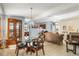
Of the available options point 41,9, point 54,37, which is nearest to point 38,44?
point 54,37

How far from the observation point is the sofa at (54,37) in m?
2.58

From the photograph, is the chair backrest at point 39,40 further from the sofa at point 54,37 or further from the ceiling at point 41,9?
the ceiling at point 41,9

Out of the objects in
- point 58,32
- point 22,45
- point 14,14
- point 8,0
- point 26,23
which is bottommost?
point 22,45

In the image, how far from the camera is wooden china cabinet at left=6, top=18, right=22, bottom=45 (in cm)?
256

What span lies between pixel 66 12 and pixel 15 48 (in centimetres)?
120

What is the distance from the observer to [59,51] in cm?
258

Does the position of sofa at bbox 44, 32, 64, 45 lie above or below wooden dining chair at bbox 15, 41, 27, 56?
above

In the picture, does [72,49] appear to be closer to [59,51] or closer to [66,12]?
[59,51]

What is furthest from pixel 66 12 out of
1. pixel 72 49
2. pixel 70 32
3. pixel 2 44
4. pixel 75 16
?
pixel 2 44

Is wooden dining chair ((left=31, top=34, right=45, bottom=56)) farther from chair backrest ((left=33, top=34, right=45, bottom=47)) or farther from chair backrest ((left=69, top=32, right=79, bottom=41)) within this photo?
chair backrest ((left=69, top=32, right=79, bottom=41))

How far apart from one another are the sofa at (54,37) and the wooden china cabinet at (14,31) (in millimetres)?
519

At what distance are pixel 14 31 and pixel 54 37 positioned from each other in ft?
2.60

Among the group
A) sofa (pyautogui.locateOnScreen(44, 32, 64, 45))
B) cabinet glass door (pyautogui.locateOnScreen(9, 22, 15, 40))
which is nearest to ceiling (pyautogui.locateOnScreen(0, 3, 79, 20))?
cabinet glass door (pyautogui.locateOnScreen(9, 22, 15, 40))

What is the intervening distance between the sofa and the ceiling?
0.32 meters
